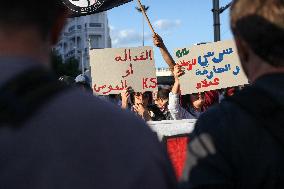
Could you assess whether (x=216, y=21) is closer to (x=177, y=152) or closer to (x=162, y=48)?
(x=162, y=48)

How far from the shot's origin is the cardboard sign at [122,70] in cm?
639

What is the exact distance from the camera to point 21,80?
947mm

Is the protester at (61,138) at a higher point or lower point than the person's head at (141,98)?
higher

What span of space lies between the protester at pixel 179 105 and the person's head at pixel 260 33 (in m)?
3.63

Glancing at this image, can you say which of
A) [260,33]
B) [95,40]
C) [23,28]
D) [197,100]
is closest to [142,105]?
[197,100]

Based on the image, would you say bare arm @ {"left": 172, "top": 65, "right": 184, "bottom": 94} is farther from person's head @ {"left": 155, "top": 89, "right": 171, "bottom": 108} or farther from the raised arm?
person's head @ {"left": 155, "top": 89, "right": 171, "bottom": 108}

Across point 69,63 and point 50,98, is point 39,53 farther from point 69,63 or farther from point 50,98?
point 69,63

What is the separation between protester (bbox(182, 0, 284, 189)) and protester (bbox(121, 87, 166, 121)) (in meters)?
3.91

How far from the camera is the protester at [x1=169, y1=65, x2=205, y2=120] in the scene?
511cm

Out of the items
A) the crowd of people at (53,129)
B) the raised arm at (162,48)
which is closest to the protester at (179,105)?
the raised arm at (162,48)

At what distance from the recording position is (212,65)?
6582 mm

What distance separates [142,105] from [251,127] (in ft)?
14.4

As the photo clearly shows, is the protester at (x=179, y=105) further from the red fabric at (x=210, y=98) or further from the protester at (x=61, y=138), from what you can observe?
the protester at (x=61, y=138)

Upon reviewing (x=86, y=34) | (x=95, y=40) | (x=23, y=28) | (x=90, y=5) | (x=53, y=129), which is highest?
(x=86, y=34)
